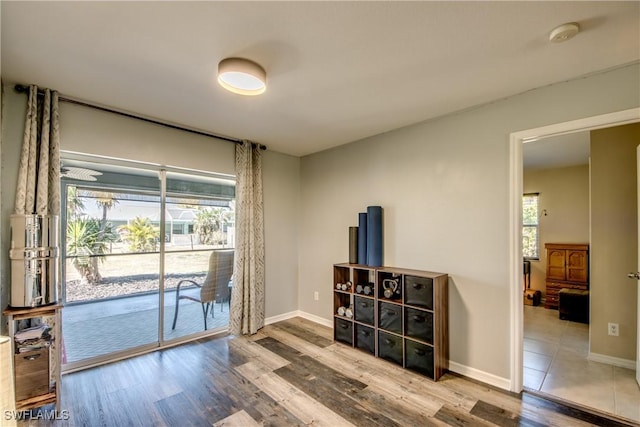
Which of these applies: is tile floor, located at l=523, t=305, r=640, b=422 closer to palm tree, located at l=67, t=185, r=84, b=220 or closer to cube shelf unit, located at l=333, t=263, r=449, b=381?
cube shelf unit, located at l=333, t=263, r=449, b=381

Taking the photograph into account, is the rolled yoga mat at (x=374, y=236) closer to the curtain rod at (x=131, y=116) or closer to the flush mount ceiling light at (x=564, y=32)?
the curtain rod at (x=131, y=116)

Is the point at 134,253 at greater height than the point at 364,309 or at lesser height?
greater

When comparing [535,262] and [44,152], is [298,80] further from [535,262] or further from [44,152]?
[535,262]

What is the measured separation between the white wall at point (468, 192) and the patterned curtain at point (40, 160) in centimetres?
304

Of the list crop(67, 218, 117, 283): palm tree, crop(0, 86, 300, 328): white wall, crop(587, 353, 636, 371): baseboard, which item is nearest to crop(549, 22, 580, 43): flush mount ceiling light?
crop(587, 353, 636, 371): baseboard

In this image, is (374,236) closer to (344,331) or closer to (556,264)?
(344,331)

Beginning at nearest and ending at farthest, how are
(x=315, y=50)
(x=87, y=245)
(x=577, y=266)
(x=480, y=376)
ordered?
(x=315, y=50), (x=480, y=376), (x=87, y=245), (x=577, y=266)

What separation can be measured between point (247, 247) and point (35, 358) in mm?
2090

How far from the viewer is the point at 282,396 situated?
2400 mm

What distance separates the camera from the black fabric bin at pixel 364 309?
317 cm

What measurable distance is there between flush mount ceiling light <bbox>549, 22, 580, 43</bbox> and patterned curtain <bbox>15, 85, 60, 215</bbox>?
3.68 meters

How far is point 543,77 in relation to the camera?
2195mm

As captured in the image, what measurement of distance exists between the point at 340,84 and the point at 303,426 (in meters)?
2.55

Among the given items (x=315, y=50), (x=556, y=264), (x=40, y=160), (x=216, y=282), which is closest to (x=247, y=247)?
(x=216, y=282)
